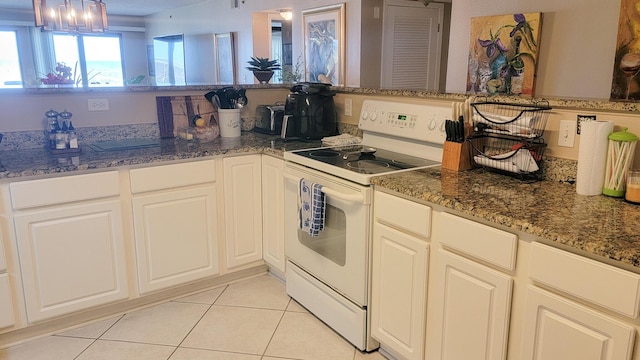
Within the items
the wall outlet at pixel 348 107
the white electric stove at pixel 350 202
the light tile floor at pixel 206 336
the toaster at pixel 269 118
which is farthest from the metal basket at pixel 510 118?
the toaster at pixel 269 118

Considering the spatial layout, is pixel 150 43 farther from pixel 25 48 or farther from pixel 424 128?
pixel 424 128

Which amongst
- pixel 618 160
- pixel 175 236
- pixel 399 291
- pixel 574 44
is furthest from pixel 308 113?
pixel 574 44

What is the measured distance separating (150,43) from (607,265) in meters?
11.5

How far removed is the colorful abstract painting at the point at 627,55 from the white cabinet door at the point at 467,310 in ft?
7.88

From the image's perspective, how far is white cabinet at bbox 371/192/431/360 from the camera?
6.06ft

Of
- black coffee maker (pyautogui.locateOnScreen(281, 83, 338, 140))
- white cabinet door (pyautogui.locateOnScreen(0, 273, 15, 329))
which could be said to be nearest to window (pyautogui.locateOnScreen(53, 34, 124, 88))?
black coffee maker (pyautogui.locateOnScreen(281, 83, 338, 140))

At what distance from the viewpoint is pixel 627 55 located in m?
3.39

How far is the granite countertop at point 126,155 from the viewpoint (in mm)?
2201

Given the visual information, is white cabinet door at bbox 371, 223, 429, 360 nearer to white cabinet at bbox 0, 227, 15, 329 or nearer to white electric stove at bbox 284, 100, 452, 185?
white electric stove at bbox 284, 100, 452, 185

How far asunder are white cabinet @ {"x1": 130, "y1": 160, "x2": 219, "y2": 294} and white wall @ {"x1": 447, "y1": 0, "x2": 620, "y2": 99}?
8.03ft

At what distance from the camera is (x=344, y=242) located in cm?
224

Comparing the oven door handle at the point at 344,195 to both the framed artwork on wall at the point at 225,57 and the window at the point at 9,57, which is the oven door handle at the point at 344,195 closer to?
the framed artwork on wall at the point at 225,57

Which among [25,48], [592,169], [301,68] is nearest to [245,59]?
[301,68]

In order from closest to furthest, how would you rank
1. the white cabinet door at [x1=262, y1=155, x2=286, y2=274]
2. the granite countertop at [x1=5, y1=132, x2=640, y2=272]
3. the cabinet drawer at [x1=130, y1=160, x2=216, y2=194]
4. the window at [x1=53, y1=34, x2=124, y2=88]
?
the granite countertop at [x1=5, y1=132, x2=640, y2=272] → the cabinet drawer at [x1=130, y1=160, x2=216, y2=194] → the white cabinet door at [x1=262, y1=155, x2=286, y2=274] → the window at [x1=53, y1=34, x2=124, y2=88]
